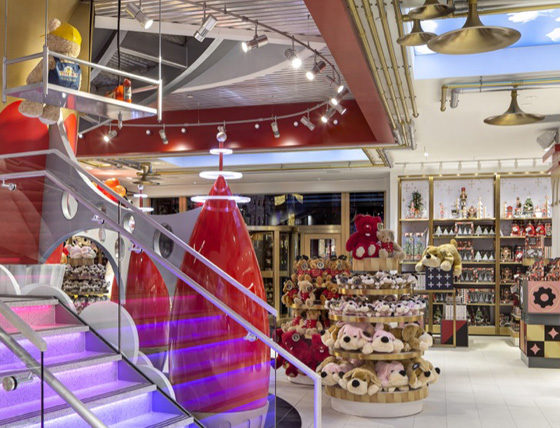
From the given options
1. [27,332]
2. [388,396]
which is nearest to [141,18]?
[27,332]

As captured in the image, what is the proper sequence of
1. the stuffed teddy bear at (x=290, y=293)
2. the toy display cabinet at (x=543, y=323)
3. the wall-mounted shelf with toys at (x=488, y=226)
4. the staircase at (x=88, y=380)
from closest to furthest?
the staircase at (x=88, y=380), the stuffed teddy bear at (x=290, y=293), the toy display cabinet at (x=543, y=323), the wall-mounted shelf with toys at (x=488, y=226)

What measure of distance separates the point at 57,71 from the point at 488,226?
10803mm

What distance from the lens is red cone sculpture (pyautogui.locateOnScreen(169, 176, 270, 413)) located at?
5262 mm

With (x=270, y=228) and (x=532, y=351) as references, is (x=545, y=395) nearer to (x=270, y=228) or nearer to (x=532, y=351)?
(x=532, y=351)

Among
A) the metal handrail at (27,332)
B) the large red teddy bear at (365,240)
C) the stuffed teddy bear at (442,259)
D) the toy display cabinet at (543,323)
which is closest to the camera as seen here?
the metal handrail at (27,332)

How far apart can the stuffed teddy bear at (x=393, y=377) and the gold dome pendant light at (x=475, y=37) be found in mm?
3363

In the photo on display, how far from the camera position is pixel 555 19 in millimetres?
6059

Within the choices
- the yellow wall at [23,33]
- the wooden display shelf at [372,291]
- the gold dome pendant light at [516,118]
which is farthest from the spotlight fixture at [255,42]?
the wooden display shelf at [372,291]

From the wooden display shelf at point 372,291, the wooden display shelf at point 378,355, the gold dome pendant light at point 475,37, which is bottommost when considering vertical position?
the wooden display shelf at point 378,355

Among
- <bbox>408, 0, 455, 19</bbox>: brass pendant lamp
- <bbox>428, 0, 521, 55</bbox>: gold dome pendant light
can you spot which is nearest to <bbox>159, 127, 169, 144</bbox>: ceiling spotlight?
<bbox>408, 0, 455, 19</bbox>: brass pendant lamp

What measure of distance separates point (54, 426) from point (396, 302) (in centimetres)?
408

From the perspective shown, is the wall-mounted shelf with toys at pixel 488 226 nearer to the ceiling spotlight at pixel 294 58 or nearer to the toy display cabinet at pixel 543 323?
the toy display cabinet at pixel 543 323

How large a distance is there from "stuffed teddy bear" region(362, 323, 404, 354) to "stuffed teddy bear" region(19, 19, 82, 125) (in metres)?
3.62

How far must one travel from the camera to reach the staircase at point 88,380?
3203 millimetres
